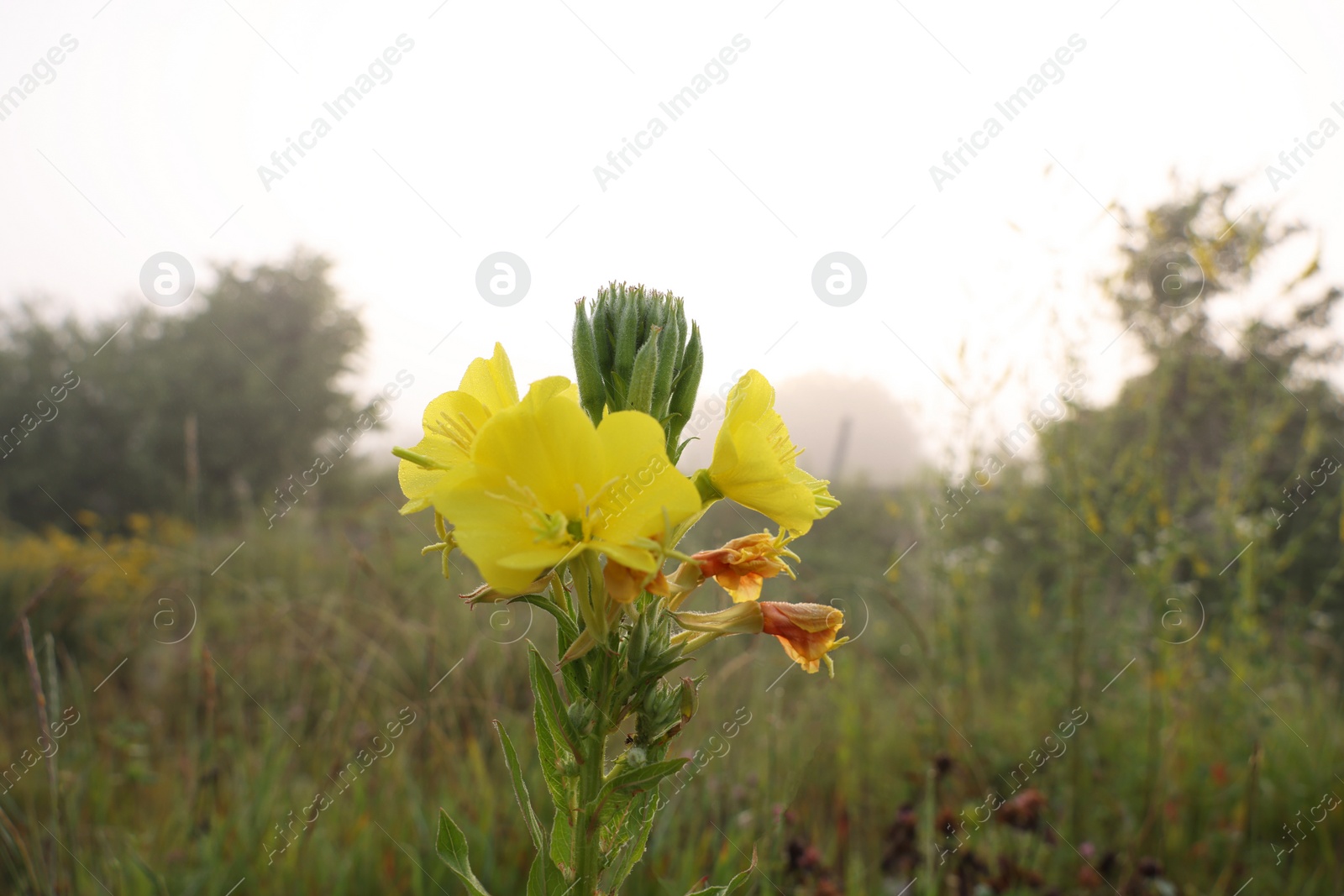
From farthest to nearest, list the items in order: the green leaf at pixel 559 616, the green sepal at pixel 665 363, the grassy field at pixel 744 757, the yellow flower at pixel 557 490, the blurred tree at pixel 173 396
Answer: the blurred tree at pixel 173 396 → the grassy field at pixel 744 757 → the green sepal at pixel 665 363 → the green leaf at pixel 559 616 → the yellow flower at pixel 557 490

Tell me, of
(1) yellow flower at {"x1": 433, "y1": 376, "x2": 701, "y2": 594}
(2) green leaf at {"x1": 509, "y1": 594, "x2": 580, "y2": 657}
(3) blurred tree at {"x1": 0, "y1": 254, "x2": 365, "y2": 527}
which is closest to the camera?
(1) yellow flower at {"x1": 433, "y1": 376, "x2": 701, "y2": 594}

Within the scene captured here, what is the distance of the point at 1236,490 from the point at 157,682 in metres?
7.40

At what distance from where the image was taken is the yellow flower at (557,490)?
0.95 m

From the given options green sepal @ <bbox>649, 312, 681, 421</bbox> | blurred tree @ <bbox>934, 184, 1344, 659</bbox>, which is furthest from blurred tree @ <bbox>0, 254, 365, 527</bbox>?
green sepal @ <bbox>649, 312, 681, 421</bbox>

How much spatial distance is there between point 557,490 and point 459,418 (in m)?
0.23

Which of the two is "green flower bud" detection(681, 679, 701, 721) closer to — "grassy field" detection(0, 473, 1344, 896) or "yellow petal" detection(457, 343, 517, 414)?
"yellow petal" detection(457, 343, 517, 414)

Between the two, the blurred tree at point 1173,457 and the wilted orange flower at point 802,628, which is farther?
the blurred tree at point 1173,457

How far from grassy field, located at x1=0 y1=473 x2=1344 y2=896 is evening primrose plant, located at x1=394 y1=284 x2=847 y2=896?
4.80 ft

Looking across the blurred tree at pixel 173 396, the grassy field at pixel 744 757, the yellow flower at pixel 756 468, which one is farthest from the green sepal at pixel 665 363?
the blurred tree at pixel 173 396

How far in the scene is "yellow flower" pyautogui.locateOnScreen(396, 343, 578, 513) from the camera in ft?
3.73

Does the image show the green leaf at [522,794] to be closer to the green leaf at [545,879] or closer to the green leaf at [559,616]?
the green leaf at [545,879]

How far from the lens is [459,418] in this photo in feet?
3.77

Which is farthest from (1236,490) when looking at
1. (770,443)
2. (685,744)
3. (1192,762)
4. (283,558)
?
(283,558)

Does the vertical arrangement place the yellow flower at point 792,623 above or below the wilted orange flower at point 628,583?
below
